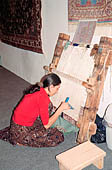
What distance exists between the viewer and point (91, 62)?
1915mm

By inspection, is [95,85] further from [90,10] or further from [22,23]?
[22,23]

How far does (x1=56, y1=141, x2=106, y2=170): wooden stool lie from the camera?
156 cm

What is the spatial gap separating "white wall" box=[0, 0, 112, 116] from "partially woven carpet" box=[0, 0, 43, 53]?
4.7 inches

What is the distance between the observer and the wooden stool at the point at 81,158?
61.6 inches

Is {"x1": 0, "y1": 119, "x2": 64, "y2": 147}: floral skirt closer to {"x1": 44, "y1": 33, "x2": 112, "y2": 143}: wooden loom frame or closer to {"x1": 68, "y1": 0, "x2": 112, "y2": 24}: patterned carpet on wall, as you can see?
{"x1": 44, "y1": 33, "x2": 112, "y2": 143}: wooden loom frame

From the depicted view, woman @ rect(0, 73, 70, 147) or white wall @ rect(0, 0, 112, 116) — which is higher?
white wall @ rect(0, 0, 112, 116)

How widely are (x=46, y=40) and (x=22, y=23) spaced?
0.84m

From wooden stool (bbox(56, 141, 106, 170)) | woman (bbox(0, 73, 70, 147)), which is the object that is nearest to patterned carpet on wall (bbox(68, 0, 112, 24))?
woman (bbox(0, 73, 70, 147))

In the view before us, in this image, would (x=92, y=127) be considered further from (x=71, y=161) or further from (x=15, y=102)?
(x=15, y=102)

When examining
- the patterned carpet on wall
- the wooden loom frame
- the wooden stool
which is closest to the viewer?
the wooden stool

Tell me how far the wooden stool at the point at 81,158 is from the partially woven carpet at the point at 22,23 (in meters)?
1.91

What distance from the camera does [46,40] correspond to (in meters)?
3.10

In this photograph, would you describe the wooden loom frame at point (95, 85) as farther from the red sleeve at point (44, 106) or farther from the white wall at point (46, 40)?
the red sleeve at point (44, 106)

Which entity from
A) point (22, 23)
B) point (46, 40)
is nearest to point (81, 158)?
point (46, 40)
